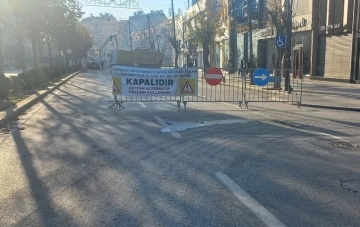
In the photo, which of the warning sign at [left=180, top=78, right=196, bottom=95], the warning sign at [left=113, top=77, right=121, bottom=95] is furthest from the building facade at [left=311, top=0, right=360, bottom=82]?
the warning sign at [left=113, top=77, right=121, bottom=95]

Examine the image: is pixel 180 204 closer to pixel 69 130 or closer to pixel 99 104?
pixel 69 130

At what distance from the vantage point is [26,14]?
23.7 metres

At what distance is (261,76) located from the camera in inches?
564

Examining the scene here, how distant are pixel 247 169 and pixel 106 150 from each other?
9.04 feet

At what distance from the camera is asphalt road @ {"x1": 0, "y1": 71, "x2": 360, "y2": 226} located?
4.27 metres

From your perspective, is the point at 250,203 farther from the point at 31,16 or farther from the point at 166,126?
the point at 31,16

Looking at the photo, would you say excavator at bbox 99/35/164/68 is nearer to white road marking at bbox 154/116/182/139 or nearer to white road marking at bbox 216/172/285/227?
white road marking at bbox 154/116/182/139

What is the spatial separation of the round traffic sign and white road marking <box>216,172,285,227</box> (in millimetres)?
8658

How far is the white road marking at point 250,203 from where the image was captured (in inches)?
161

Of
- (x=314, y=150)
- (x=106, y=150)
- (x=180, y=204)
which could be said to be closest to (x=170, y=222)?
(x=180, y=204)

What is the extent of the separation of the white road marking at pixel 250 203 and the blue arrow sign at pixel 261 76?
9.24 metres

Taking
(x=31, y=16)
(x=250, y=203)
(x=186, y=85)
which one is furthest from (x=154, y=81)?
(x=31, y=16)

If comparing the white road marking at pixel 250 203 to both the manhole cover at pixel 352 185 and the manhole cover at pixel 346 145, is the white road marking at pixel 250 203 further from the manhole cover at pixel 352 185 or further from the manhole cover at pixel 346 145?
the manhole cover at pixel 346 145

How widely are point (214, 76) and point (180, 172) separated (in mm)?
8709
